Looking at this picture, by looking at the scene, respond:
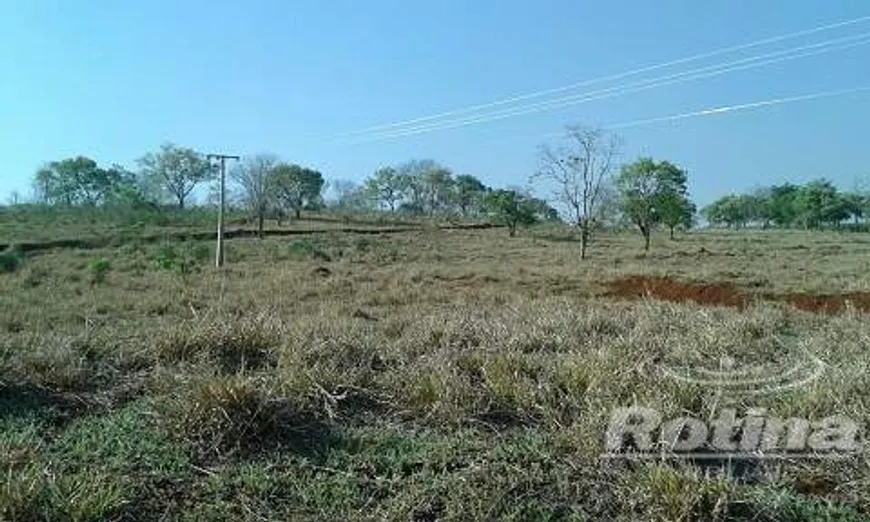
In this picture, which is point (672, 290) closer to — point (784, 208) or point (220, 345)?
point (220, 345)

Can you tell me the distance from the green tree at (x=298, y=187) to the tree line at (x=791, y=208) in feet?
188

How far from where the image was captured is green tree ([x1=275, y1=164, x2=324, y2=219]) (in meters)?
80.9

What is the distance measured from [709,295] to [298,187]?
69.2m

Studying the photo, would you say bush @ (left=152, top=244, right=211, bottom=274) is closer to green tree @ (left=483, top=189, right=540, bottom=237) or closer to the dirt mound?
the dirt mound

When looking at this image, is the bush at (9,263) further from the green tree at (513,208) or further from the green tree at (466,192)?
the green tree at (466,192)

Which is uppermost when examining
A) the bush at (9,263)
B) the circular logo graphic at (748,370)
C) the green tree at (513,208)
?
the green tree at (513,208)

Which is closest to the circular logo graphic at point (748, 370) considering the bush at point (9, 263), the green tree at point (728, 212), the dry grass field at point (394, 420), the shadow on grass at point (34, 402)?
the dry grass field at point (394, 420)

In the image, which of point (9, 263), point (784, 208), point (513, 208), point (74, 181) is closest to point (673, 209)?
point (513, 208)

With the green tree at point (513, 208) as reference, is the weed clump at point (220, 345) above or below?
below

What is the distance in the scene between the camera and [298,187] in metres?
87.8

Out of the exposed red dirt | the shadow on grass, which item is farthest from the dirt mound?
the shadow on grass

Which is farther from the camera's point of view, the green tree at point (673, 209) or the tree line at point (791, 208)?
the tree line at point (791, 208)

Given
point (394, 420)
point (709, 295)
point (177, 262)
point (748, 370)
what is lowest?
point (709, 295)

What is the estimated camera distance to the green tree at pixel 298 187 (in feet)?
265
